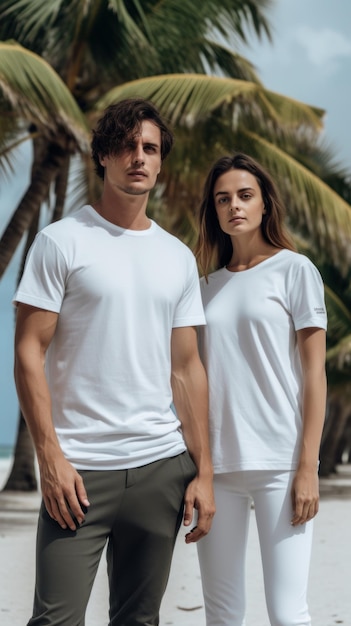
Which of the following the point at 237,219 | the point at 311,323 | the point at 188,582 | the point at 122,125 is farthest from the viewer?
the point at 188,582

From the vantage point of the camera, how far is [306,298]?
3.45 meters

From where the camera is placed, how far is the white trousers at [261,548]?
3.37 meters

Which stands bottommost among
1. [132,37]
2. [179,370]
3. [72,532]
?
[72,532]

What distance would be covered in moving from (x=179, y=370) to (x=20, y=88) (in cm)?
870

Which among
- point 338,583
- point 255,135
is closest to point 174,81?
point 255,135

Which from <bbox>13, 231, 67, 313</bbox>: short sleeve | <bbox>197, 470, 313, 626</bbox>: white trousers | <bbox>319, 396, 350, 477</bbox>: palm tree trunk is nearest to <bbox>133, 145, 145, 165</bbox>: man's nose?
<bbox>13, 231, 67, 313</bbox>: short sleeve

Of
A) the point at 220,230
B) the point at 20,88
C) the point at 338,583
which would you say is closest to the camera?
the point at 220,230

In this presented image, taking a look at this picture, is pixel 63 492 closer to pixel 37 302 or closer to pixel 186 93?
pixel 37 302

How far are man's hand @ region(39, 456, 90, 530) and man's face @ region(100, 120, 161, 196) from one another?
86 cm

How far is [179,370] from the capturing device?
3305mm

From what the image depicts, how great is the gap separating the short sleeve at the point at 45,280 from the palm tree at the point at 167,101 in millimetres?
9599

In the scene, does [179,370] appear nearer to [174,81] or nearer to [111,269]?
[111,269]

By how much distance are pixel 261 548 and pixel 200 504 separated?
1.15ft

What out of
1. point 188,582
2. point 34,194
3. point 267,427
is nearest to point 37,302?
point 267,427
